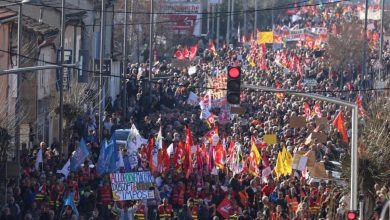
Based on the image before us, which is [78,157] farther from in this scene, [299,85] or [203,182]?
[299,85]

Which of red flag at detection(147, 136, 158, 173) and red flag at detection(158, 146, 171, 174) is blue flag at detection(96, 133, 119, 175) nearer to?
red flag at detection(147, 136, 158, 173)

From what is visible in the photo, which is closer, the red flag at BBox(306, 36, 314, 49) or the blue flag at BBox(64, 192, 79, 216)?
the blue flag at BBox(64, 192, 79, 216)

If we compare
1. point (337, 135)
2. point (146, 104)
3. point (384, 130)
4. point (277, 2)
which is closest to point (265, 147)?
point (337, 135)

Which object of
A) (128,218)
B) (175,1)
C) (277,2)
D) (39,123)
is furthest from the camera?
(277,2)

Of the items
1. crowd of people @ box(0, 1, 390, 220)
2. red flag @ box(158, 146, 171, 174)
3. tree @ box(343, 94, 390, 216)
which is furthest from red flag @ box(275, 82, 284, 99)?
tree @ box(343, 94, 390, 216)

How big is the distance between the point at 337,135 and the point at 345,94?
1766cm

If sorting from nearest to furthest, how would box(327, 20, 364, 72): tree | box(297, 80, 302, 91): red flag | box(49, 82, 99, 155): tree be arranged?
box(49, 82, 99, 155): tree
box(297, 80, 302, 91): red flag
box(327, 20, 364, 72): tree

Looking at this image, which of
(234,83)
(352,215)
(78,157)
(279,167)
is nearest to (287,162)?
(279,167)

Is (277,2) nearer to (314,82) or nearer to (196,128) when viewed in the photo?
(314,82)

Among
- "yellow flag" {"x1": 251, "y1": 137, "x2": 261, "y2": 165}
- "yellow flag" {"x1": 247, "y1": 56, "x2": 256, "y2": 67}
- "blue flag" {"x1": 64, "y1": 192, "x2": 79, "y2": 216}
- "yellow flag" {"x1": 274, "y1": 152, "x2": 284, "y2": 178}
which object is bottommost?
"blue flag" {"x1": 64, "y1": 192, "x2": 79, "y2": 216}

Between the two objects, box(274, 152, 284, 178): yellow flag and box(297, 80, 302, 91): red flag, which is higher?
box(297, 80, 302, 91): red flag

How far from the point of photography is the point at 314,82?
6053 centimetres

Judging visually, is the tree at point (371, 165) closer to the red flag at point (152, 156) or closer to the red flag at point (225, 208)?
the red flag at point (225, 208)

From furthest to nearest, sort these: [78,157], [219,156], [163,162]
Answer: [219,156]
[163,162]
[78,157]
